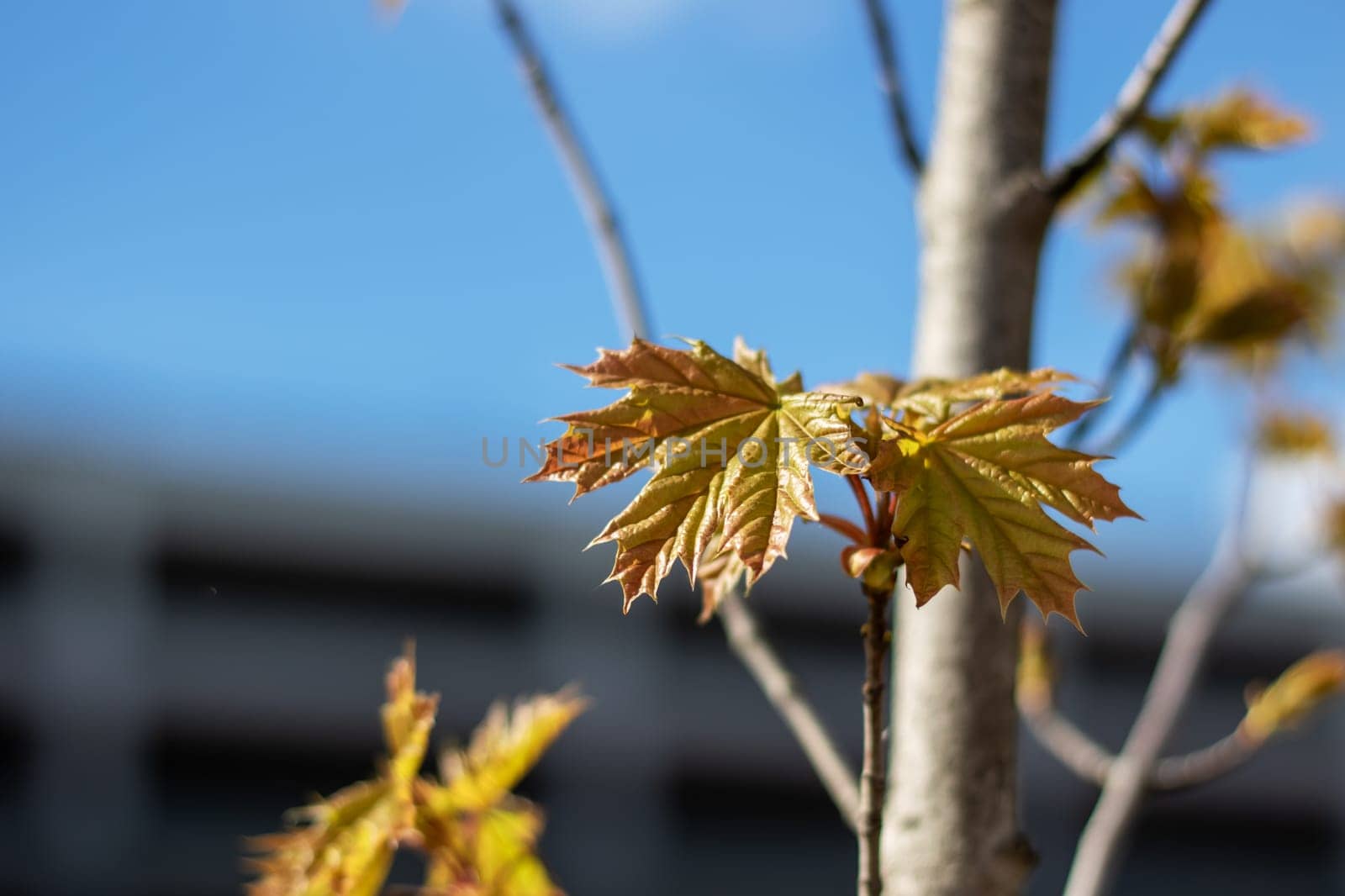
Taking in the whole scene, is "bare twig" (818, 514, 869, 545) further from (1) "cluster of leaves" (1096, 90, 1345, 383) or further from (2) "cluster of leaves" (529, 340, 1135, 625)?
(1) "cluster of leaves" (1096, 90, 1345, 383)

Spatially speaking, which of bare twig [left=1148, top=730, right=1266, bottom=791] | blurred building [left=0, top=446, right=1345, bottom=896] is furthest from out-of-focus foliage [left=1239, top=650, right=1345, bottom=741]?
blurred building [left=0, top=446, right=1345, bottom=896]

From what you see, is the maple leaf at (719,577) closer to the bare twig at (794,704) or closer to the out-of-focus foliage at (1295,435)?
the bare twig at (794,704)

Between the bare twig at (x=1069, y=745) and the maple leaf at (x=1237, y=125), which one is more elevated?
the maple leaf at (x=1237, y=125)

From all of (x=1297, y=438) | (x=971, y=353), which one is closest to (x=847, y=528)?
(x=971, y=353)

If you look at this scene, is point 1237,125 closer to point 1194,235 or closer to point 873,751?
point 1194,235

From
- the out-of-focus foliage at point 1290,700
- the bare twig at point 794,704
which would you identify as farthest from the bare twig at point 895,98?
the out-of-focus foliage at point 1290,700

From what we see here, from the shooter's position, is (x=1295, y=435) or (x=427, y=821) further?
(x=1295, y=435)
